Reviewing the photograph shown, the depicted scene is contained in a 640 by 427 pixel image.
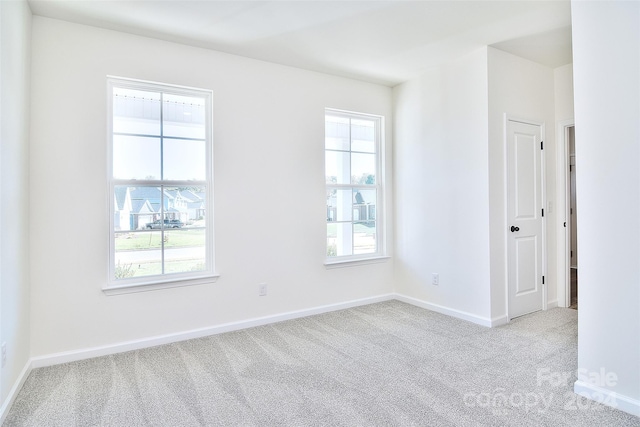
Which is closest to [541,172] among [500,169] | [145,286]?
[500,169]

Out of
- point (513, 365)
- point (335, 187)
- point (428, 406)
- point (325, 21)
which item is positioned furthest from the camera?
point (335, 187)

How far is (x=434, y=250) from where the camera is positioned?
13.2ft

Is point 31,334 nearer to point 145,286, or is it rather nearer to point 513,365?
point 145,286

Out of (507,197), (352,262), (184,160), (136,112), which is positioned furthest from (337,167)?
(136,112)

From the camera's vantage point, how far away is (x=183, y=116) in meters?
3.33

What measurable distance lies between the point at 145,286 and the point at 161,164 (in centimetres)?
108

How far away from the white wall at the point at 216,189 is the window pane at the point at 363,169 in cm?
52

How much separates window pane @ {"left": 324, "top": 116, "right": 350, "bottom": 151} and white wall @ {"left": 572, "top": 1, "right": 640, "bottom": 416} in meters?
2.42

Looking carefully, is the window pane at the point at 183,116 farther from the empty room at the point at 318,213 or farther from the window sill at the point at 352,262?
the window sill at the point at 352,262

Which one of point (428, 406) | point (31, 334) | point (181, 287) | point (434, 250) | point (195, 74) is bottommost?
point (428, 406)

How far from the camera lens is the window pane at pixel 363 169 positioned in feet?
14.3

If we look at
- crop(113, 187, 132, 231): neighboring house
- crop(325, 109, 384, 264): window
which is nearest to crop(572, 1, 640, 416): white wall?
crop(325, 109, 384, 264): window

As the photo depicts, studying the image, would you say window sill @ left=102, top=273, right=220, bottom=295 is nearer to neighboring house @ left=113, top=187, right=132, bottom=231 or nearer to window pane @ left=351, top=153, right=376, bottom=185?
neighboring house @ left=113, top=187, right=132, bottom=231

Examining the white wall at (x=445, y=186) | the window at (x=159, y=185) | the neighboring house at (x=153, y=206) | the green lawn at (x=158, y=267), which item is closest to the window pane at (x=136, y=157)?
the window at (x=159, y=185)
